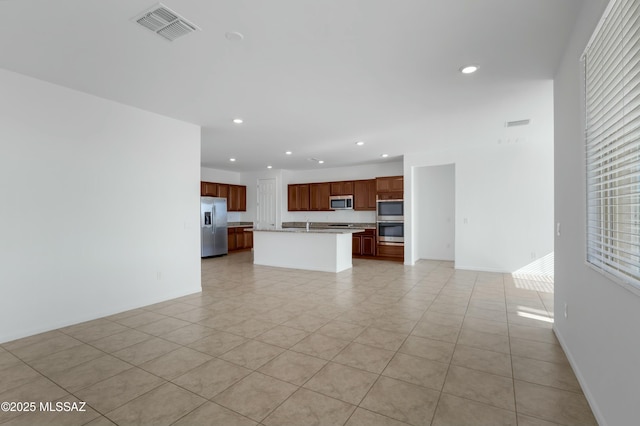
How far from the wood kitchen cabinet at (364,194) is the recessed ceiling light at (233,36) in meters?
6.73

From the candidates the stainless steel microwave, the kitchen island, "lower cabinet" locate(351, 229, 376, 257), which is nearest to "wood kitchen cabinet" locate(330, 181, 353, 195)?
the stainless steel microwave

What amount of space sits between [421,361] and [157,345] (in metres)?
2.48

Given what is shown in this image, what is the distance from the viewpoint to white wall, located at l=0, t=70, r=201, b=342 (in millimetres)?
3100

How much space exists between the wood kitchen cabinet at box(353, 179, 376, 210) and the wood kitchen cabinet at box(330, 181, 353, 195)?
0.13 meters

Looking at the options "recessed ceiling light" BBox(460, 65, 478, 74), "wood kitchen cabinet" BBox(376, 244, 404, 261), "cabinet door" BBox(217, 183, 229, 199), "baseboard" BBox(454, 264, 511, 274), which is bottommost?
"baseboard" BBox(454, 264, 511, 274)

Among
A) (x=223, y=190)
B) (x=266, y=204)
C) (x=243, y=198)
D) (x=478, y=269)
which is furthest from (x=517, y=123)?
(x=243, y=198)

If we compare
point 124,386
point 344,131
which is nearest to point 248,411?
point 124,386

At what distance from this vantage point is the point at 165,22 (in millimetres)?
2250

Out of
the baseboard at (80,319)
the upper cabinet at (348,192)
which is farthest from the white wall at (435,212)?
the baseboard at (80,319)

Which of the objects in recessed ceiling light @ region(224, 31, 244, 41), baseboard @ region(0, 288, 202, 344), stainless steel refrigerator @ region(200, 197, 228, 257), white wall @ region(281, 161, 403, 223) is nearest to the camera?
recessed ceiling light @ region(224, 31, 244, 41)

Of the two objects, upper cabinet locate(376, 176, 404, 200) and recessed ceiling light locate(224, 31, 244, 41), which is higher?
recessed ceiling light locate(224, 31, 244, 41)

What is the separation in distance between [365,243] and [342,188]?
1808 mm

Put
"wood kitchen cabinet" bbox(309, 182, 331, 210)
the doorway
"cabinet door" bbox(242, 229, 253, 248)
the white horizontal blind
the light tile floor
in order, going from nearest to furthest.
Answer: the white horizontal blind → the light tile floor → "wood kitchen cabinet" bbox(309, 182, 331, 210) → the doorway → "cabinet door" bbox(242, 229, 253, 248)

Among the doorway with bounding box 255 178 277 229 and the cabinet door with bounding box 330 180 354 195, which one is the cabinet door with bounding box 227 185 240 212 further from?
the cabinet door with bounding box 330 180 354 195
